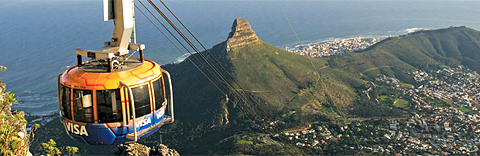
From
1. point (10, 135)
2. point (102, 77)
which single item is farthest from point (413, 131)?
point (10, 135)

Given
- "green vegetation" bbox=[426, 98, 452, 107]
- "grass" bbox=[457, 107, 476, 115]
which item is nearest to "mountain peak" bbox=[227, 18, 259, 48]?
"green vegetation" bbox=[426, 98, 452, 107]

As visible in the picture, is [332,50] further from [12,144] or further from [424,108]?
[12,144]

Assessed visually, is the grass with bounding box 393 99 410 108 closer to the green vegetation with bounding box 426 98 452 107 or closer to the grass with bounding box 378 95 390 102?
the grass with bounding box 378 95 390 102

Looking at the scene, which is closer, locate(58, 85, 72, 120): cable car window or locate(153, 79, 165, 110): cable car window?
locate(58, 85, 72, 120): cable car window

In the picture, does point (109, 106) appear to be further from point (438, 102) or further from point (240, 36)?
point (438, 102)

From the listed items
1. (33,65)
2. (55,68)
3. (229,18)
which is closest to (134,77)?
(55,68)

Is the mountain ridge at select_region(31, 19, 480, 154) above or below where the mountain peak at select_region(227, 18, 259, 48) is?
below

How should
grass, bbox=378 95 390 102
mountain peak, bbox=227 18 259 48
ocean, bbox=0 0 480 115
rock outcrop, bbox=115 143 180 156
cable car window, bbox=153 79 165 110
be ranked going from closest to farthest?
cable car window, bbox=153 79 165 110 → rock outcrop, bbox=115 143 180 156 → mountain peak, bbox=227 18 259 48 → grass, bbox=378 95 390 102 → ocean, bbox=0 0 480 115
